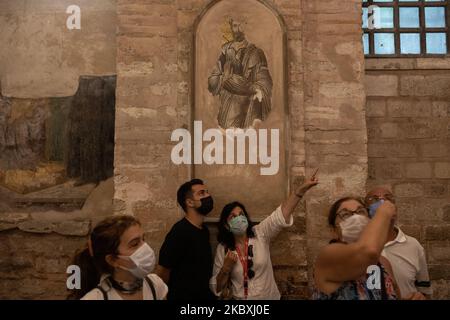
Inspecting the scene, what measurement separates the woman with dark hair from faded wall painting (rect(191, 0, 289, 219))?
6.80 feet

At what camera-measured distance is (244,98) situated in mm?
4449

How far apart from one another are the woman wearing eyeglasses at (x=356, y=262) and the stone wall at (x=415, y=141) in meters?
3.17

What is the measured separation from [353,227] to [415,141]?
353 centimetres

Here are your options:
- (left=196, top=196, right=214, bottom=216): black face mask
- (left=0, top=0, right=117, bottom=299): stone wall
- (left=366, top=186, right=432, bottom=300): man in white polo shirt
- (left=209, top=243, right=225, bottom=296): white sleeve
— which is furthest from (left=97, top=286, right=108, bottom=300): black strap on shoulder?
(left=0, top=0, right=117, bottom=299): stone wall

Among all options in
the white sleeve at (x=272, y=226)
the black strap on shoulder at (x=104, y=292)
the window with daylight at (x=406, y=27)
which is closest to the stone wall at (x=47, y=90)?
the white sleeve at (x=272, y=226)

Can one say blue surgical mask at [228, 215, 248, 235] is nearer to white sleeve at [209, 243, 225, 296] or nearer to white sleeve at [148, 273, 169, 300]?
white sleeve at [209, 243, 225, 296]

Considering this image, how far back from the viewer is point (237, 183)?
14.4ft

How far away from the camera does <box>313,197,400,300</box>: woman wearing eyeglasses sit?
2066mm

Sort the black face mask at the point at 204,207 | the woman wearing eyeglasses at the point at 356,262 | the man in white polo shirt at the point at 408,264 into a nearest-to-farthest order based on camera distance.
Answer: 1. the woman wearing eyeglasses at the point at 356,262
2. the man in white polo shirt at the point at 408,264
3. the black face mask at the point at 204,207

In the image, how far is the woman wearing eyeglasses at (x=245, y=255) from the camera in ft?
11.7

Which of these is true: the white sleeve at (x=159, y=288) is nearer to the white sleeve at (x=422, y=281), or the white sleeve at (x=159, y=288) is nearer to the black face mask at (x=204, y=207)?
the black face mask at (x=204, y=207)

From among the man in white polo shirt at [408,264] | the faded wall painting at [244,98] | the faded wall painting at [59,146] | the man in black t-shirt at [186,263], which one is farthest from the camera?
the faded wall painting at [59,146]

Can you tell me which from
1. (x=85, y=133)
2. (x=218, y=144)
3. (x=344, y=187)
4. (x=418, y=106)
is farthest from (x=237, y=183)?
(x=418, y=106)

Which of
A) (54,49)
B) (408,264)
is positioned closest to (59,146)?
(54,49)
